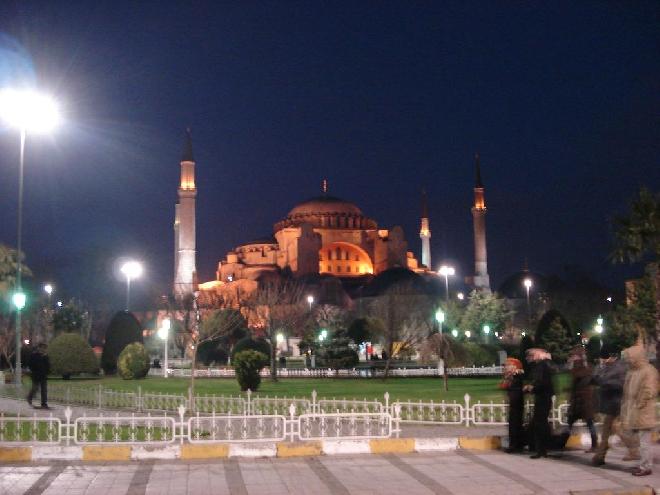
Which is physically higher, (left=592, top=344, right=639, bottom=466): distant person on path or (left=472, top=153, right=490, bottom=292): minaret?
(left=472, top=153, right=490, bottom=292): minaret

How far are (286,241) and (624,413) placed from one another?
3194 inches

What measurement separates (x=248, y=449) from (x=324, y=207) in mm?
85753

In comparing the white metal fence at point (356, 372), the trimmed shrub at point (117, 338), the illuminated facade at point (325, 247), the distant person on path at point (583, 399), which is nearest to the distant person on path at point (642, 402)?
the distant person on path at point (583, 399)

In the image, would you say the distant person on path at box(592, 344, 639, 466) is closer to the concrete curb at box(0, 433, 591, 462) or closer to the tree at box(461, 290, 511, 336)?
the concrete curb at box(0, 433, 591, 462)

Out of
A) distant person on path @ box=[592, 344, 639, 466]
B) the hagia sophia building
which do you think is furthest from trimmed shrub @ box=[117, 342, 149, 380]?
the hagia sophia building

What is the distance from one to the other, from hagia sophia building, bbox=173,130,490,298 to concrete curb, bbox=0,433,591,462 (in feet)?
217

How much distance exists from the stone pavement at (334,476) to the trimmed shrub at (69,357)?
76.2 ft

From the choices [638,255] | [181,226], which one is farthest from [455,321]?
[638,255]

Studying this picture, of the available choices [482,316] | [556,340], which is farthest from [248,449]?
[482,316]

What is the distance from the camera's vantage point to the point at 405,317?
1911 inches

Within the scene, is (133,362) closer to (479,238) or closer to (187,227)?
(187,227)

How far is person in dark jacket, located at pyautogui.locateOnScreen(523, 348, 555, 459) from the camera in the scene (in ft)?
32.9

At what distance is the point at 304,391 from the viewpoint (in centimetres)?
2434

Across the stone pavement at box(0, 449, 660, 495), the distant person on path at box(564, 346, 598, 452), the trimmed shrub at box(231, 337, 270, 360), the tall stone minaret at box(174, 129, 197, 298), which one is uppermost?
the tall stone minaret at box(174, 129, 197, 298)
